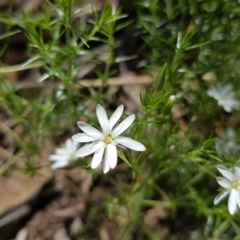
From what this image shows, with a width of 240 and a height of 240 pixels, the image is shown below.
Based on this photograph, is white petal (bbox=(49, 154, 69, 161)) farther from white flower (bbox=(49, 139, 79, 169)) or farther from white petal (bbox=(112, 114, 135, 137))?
white petal (bbox=(112, 114, 135, 137))

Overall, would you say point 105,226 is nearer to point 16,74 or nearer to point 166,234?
point 166,234

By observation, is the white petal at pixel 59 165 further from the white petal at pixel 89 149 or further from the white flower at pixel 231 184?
the white flower at pixel 231 184

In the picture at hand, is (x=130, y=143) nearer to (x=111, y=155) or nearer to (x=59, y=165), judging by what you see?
(x=111, y=155)

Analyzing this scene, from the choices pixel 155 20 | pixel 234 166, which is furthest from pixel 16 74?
pixel 234 166

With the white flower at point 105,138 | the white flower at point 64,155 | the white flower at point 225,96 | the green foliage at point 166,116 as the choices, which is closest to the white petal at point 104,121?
the white flower at point 105,138

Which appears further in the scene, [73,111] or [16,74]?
[16,74]

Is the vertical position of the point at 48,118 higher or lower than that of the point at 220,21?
lower
